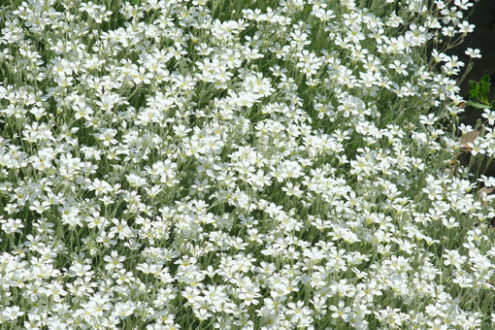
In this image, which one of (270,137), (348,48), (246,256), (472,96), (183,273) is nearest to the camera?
(183,273)

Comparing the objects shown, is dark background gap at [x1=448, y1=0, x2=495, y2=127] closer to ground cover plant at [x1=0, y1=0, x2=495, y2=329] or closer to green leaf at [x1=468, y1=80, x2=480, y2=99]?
green leaf at [x1=468, y1=80, x2=480, y2=99]

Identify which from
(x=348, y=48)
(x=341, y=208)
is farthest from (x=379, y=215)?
(x=348, y=48)

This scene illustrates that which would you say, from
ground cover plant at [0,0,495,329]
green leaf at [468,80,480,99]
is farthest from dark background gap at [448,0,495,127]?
ground cover plant at [0,0,495,329]

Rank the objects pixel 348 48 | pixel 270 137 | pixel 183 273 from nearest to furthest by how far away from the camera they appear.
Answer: pixel 183 273 → pixel 270 137 → pixel 348 48

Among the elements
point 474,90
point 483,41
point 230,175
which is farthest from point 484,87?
point 230,175

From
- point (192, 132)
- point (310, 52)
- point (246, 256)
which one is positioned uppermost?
point (310, 52)

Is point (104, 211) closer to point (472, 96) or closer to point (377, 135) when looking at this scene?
point (377, 135)

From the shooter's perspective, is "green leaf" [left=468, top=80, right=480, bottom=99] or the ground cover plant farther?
"green leaf" [left=468, top=80, right=480, bottom=99]

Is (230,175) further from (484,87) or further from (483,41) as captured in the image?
(483,41)

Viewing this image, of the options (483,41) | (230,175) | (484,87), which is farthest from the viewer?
(483,41)
